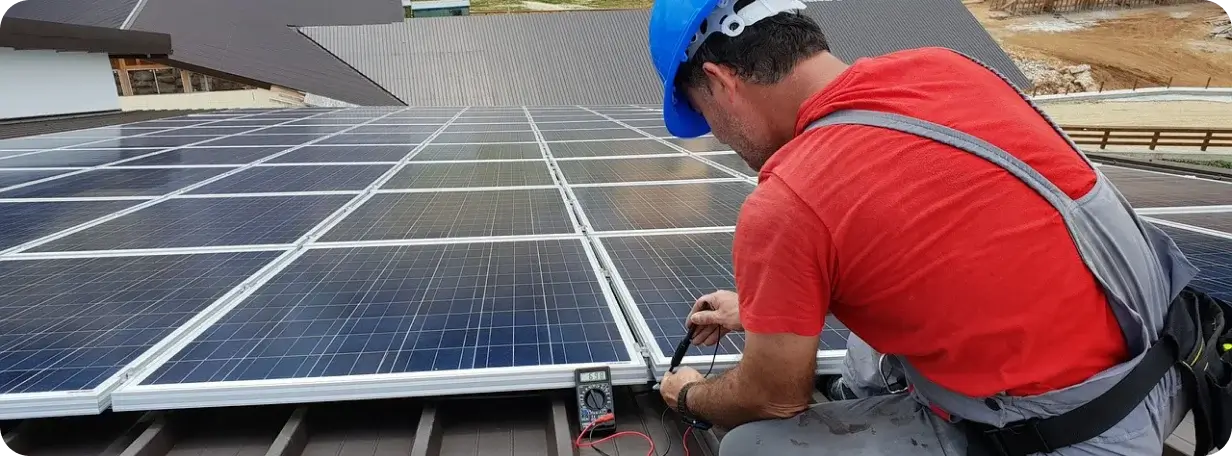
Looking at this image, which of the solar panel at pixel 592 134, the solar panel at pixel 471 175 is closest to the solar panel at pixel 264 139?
the solar panel at pixel 471 175

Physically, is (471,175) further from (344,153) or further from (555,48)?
(555,48)

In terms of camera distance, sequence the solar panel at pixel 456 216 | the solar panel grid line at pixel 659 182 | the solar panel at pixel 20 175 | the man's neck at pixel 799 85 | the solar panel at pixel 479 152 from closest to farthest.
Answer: the man's neck at pixel 799 85
the solar panel at pixel 456 216
the solar panel grid line at pixel 659 182
the solar panel at pixel 20 175
the solar panel at pixel 479 152

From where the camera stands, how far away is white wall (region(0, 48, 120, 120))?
596 inches

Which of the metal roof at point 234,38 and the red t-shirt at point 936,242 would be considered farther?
the metal roof at point 234,38

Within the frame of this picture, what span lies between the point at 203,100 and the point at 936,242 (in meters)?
35.5

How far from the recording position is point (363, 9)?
34094 mm

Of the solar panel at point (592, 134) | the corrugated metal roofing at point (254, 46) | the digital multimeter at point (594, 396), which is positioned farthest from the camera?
the corrugated metal roofing at point (254, 46)

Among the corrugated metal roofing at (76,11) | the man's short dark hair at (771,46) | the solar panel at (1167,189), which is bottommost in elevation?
the solar panel at (1167,189)

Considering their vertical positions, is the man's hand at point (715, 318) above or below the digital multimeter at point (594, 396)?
above

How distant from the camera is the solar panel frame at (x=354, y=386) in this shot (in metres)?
2.52

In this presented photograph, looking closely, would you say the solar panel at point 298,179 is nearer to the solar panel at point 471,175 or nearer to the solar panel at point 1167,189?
the solar panel at point 471,175

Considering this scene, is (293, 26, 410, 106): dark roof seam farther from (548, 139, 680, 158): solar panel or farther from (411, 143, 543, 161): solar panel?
(548, 139, 680, 158): solar panel

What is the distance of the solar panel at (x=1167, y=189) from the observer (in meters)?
5.97

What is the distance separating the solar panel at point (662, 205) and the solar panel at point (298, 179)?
2836mm
